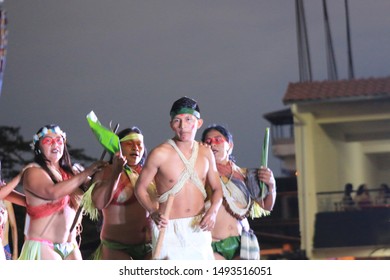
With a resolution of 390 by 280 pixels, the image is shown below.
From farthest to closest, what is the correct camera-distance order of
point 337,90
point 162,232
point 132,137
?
point 337,90
point 132,137
point 162,232

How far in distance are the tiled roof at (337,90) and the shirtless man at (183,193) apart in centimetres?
80

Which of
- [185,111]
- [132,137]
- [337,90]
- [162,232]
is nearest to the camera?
[162,232]

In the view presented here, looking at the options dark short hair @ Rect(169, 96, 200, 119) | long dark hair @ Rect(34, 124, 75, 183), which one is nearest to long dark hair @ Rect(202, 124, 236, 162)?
dark short hair @ Rect(169, 96, 200, 119)

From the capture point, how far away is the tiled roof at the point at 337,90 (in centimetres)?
427

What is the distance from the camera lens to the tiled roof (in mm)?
4270

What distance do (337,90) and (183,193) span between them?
1074 millimetres

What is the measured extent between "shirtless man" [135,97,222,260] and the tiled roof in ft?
2.61

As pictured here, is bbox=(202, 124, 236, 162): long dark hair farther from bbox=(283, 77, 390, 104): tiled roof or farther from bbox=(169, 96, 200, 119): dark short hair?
bbox=(283, 77, 390, 104): tiled roof

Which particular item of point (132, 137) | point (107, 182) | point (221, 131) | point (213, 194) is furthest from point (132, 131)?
point (213, 194)

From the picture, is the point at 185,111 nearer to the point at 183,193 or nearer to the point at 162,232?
the point at 183,193

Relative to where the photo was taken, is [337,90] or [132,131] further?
[337,90]

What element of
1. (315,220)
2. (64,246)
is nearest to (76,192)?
(64,246)

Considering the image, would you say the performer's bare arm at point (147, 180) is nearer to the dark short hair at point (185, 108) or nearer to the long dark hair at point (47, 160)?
the dark short hair at point (185, 108)

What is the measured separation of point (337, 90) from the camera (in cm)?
434
